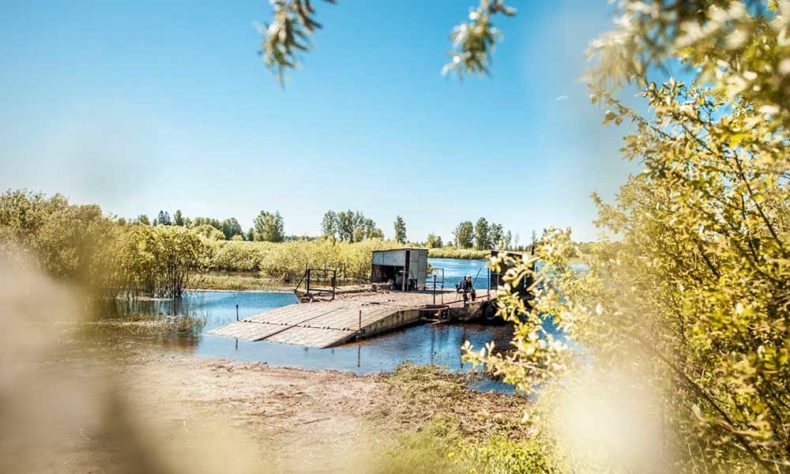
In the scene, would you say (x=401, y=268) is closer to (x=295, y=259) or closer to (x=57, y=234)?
(x=295, y=259)

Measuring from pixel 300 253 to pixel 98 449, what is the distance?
61128mm

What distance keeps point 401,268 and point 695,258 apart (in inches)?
1732

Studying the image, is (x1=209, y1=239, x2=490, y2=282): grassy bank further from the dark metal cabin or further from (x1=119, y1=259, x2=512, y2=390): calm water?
(x1=119, y1=259, x2=512, y2=390): calm water

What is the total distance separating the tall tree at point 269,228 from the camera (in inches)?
6314

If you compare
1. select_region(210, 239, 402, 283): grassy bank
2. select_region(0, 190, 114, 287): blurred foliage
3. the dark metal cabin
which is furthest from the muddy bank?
select_region(210, 239, 402, 283): grassy bank

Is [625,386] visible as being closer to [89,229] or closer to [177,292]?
[89,229]

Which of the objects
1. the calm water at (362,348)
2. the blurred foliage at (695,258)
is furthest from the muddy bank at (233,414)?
the blurred foliage at (695,258)

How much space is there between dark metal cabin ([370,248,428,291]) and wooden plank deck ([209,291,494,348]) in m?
7.89

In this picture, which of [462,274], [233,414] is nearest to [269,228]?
[462,274]

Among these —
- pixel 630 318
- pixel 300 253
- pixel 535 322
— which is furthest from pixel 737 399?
pixel 300 253

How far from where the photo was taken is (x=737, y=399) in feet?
12.6

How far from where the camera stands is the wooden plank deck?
2695 cm

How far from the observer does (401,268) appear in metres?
48.7

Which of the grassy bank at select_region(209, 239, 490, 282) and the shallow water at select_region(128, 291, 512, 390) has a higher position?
the grassy bank at select_region(209, 239, 490, 282)
